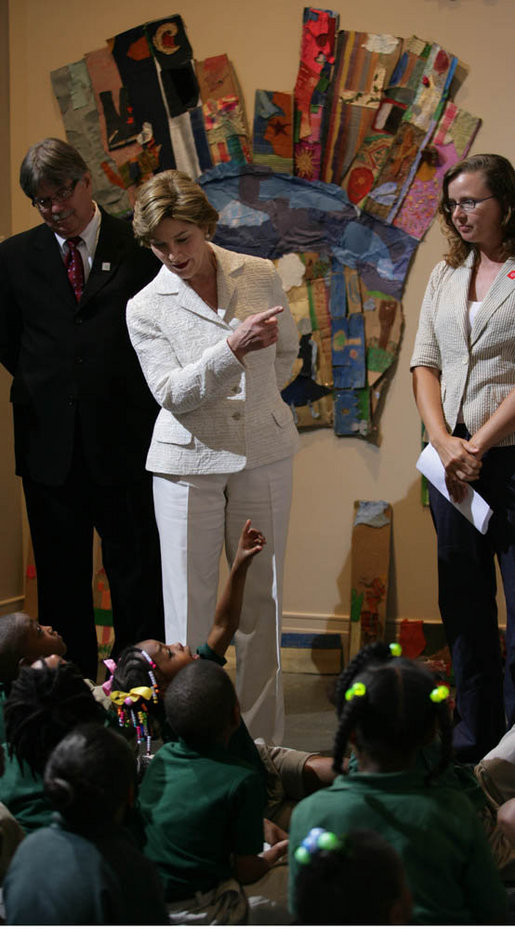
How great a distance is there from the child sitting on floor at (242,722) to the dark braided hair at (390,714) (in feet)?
1.96

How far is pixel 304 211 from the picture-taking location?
386 cm

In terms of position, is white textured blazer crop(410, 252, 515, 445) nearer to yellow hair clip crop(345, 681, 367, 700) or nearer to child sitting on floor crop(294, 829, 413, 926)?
yellow hair clip crop(345, 681, 367, 700)

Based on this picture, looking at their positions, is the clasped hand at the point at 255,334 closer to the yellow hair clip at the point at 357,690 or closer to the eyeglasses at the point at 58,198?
the eyeglasses at the point at 58,198

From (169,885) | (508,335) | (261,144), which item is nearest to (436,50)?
(261,144)

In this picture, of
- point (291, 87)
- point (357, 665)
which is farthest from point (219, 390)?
point (291, 87)

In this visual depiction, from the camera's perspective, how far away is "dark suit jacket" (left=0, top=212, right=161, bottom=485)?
302cm

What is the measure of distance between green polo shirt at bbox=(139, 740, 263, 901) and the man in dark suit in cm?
137

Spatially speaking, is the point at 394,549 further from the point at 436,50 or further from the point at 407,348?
the point at 436,50

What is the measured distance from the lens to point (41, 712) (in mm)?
1841

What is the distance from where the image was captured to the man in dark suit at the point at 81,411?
302cm

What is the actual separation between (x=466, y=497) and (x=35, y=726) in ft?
4.33

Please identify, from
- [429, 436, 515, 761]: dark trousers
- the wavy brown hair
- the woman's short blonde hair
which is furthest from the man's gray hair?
[429, 436, 515, 761]: dark trousers

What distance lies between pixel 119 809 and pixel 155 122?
308 centimetres

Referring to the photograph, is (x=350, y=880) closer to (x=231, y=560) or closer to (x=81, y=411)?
(x=231, y=560)
